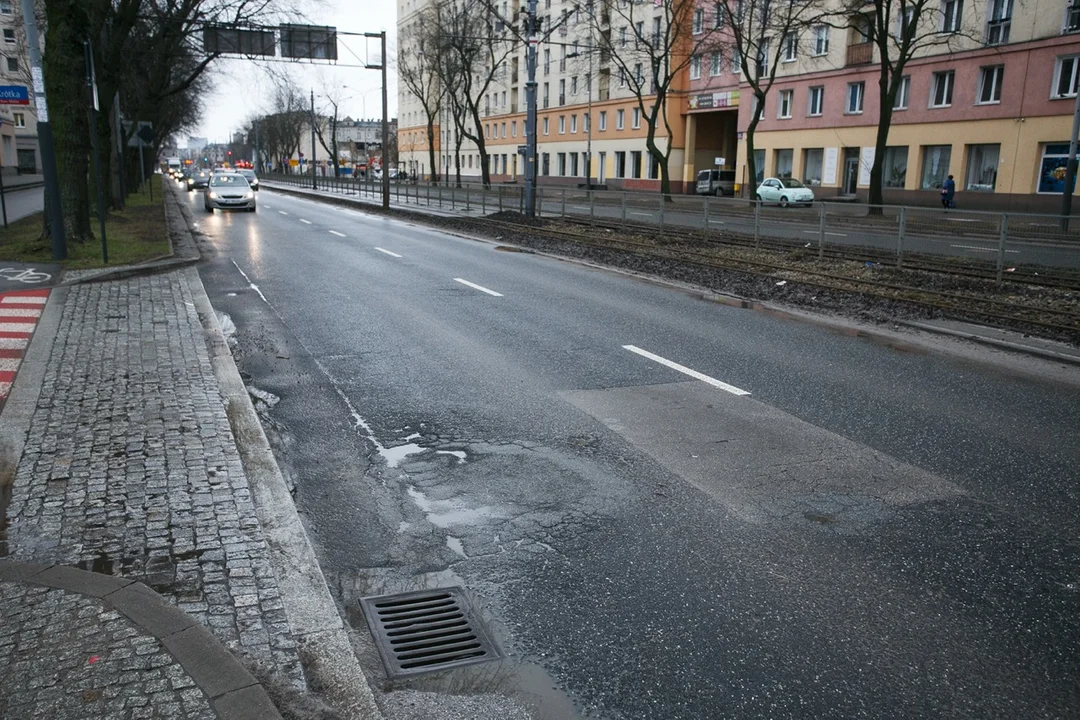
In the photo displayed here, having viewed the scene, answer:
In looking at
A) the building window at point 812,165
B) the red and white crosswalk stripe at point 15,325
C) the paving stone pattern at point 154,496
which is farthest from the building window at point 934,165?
the paving stone pattern at point 154,496

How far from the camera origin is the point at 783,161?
5131 cm

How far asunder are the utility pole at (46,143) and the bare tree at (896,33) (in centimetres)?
2778

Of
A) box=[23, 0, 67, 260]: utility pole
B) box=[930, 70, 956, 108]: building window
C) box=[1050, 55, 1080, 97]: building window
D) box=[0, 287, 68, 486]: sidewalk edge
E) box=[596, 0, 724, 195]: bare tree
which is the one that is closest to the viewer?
box=[0, 287, 68, 486]: sidewalk edge

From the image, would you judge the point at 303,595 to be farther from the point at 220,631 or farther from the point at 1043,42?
the point at 1043,42

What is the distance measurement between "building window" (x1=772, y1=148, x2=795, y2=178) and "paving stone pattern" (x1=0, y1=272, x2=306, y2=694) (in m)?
47.2

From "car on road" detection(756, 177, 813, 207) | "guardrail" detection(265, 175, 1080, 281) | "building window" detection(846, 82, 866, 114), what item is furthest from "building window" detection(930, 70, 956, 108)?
"guardrail" detection(265, 175, 1080, 281)

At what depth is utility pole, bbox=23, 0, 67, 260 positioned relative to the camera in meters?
14.0

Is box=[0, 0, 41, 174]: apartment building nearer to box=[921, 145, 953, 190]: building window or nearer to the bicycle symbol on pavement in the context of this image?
the bicycle symbol on pavement

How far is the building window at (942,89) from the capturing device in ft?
131

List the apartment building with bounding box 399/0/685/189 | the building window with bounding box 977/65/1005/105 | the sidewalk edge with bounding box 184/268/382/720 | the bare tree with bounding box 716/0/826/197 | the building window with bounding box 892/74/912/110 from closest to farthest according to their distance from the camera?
the sidewalk edge with bounding box 184/268/382/720 → the building window with bounding box 977/65/1005/105 → the bare tree with bounding box 716/0/826/197 → the building window with bounding box 892/74/912/110 → the apartment building with bounding box 399/0/685/189

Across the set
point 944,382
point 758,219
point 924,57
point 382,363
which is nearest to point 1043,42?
point 924,57

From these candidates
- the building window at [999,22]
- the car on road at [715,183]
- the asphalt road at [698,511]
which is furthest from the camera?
the car on road at [715,183]

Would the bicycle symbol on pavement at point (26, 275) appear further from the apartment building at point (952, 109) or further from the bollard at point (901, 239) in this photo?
the apartment building at point (952, 109)

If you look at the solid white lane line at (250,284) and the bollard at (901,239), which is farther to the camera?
the bollard at (901,239)
